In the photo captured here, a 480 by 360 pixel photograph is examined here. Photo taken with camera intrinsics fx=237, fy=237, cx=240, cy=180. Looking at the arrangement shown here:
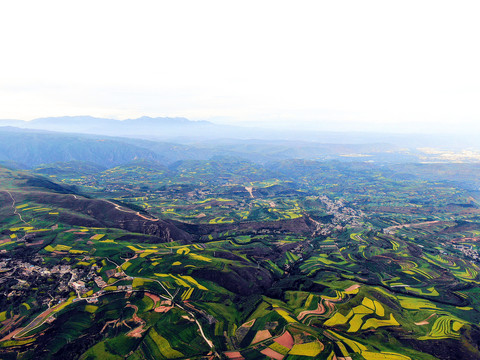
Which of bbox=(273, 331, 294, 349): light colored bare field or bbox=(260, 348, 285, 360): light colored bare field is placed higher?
bbox=(273, 331, 294, 349): light colored bare field

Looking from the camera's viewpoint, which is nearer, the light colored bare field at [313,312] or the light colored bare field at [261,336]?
the light colored bare field at [261,336]

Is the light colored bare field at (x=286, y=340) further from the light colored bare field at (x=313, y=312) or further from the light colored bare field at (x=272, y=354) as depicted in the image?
the light colored bare field at (x=313, y=312)

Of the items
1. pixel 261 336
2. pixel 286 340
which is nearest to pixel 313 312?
pixel 286 340

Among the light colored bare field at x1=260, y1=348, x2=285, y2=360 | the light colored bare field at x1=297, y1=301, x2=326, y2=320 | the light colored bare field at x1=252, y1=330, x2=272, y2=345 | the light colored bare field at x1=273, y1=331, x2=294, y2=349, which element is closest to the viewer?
the light colored bare field at x1=260, y1=348, x2=285, y2=360

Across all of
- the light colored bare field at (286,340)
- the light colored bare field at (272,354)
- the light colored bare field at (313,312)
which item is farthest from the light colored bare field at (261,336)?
the light colored bare field at (313,312)

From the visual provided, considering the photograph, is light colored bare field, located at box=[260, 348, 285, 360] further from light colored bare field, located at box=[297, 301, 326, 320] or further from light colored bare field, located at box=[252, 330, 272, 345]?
light colored bare field, located at box=[297, 301, 326, 320]

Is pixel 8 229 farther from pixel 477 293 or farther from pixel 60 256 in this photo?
pixel 477 293

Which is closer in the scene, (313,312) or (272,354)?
(272,354)

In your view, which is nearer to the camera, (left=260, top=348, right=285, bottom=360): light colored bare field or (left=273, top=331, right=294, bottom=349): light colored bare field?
(left=260, top=348, right=285, bottom=360): light colored bare field

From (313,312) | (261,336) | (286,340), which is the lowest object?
(313,312)

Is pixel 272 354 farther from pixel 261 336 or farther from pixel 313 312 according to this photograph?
pixel 313 312

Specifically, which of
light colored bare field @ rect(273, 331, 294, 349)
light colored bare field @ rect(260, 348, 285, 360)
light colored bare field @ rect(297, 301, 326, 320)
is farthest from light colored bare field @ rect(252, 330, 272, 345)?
light colored bare field @ rect(297, 301, 326, 320)

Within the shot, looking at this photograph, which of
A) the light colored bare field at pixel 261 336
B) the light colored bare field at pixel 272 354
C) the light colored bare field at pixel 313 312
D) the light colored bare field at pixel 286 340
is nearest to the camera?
the light colored bare field at pixel 272 354
